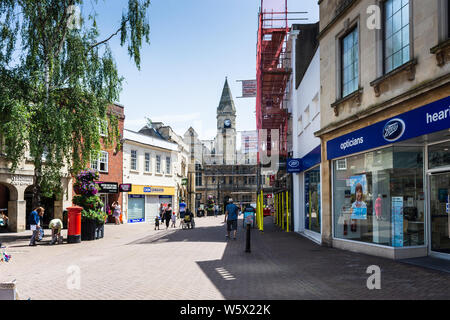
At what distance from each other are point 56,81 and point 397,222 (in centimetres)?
1487

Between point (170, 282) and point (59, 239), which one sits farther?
point (59, 239)

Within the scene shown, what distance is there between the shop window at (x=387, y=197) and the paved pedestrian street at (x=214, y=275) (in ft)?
2.59

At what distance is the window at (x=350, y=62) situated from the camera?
12477mm

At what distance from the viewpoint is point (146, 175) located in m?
37.3

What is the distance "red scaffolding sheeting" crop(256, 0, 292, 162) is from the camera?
23.8 meters

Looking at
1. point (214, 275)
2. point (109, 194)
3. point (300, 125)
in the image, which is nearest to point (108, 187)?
point (109, 194)

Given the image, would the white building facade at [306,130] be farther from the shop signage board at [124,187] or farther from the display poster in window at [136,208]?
the display poster in window at [136,208]

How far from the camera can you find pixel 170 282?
775 cm

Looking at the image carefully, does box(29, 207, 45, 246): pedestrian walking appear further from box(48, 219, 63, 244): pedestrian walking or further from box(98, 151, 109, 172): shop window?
box(98, 151, 109, 172): shop window

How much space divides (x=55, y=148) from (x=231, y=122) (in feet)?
296

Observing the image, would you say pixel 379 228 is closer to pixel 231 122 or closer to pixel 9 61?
pixel 9 61

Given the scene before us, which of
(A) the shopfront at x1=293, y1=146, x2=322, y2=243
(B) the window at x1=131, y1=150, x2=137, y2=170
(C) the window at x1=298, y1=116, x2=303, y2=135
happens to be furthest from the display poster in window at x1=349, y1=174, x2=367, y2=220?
(B) the window at x1=131, y1=150, x2=137, y2=170

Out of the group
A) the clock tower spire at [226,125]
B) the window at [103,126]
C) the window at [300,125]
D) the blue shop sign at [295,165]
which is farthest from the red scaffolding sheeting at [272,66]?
the clock tower spire at [226,125]
